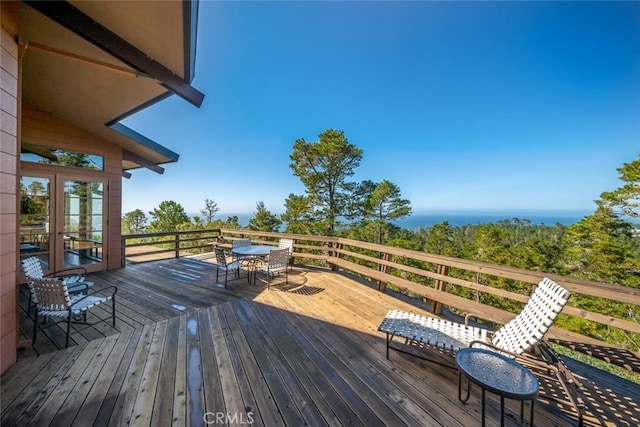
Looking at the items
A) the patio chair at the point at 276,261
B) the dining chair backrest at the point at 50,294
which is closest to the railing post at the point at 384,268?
the patio chair at the point at 276,261

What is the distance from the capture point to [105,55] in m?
3.00

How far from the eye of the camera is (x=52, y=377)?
6.39 ft

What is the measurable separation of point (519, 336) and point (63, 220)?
7564 mm

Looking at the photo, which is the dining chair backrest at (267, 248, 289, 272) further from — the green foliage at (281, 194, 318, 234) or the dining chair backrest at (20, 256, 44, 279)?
the green foliage at (281, 194, 318, 234)

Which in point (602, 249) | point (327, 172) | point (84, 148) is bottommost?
point (602, 249)

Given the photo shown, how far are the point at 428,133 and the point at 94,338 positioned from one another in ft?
52.1

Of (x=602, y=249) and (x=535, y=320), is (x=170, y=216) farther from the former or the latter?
(x=602, y=249)

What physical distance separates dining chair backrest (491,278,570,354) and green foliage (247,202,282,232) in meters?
16.2

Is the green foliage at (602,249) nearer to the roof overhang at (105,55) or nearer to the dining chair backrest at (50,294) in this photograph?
the roof overhang at (105,55)

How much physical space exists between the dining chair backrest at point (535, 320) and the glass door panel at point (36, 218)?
295 inches

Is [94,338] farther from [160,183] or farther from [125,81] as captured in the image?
[160,183]

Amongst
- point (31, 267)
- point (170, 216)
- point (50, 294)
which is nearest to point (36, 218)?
point (31, 267)

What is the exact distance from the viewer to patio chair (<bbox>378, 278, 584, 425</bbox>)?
1.71 metres

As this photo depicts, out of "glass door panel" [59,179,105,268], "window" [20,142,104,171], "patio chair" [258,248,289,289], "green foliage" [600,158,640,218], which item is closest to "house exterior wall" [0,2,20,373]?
"patio chair" [258,248,289,289]
